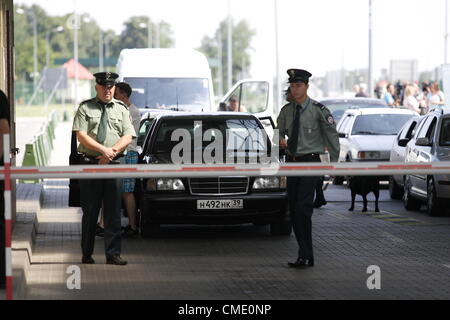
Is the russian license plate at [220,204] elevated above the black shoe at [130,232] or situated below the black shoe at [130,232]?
above

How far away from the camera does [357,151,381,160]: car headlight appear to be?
75.7 feet

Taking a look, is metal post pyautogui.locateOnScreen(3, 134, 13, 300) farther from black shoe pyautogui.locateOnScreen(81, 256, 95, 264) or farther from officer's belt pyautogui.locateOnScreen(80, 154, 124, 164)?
black shoe pyautogui.locateOnScreen(81, 256, 95, 264)

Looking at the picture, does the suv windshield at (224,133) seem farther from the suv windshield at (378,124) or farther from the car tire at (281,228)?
the suv windshield at (378,124)

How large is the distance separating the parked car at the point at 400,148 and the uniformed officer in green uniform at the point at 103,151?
8586 millimetres

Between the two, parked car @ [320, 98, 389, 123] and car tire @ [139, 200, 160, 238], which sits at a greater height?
parked car @ [320, 98, 389, 123]

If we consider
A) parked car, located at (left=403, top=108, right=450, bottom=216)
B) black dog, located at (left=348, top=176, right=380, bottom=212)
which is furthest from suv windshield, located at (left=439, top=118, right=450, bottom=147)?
black dog, located at (left=348, top=176, right=380, bottom=212)

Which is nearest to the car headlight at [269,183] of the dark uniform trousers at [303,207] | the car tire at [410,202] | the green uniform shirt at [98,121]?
the dark uniform trousers at [303,207]

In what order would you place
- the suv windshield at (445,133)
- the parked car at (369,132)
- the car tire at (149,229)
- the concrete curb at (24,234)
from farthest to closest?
the parked car at (369,132) → the suv windshield at (445,133) → the car tire at (149,229) → the concrete curb at (24,234)

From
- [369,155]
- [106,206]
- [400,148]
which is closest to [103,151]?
[106,206]

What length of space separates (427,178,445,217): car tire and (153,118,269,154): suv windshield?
365cm

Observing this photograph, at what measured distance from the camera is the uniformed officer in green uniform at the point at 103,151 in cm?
1195

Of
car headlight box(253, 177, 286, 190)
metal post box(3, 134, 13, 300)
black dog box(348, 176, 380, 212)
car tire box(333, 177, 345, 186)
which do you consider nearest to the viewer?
metal post box(3, 134, 13, 300)
